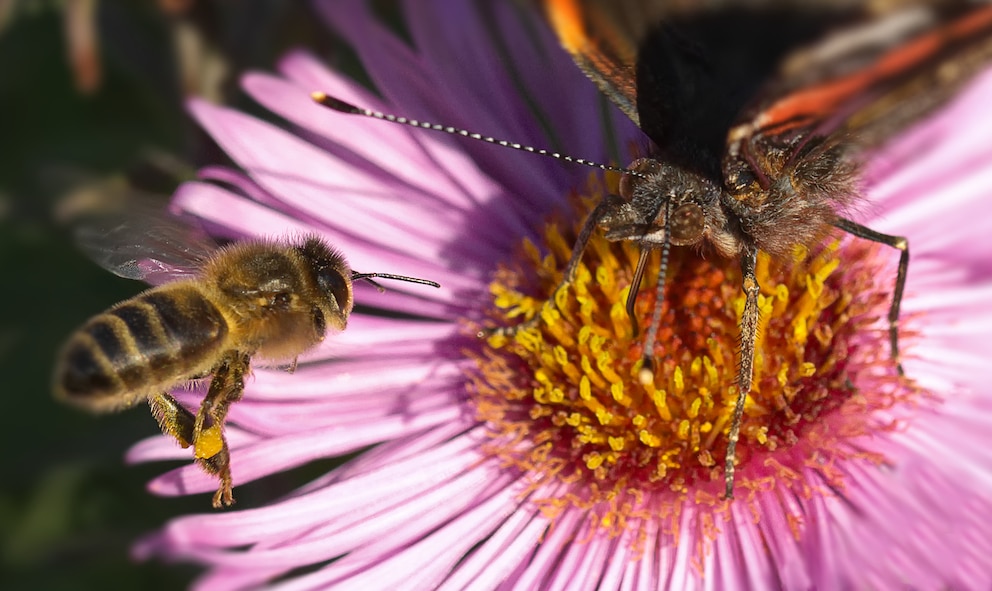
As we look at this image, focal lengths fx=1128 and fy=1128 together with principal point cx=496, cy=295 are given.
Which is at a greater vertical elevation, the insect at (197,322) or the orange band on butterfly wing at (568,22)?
the orange band on butterfly wing at (568,22)

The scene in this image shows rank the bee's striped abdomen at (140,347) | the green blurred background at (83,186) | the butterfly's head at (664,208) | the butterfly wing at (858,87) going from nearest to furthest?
1. the butterfly wing at (858,87)
2. the bee's striped abdomen at (140,347)
3. the butterfly's head at (664,208)
4. the green blurred background at (83,186)

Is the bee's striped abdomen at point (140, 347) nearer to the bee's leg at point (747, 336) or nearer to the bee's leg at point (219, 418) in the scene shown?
the bee's leg at point (219, 418)

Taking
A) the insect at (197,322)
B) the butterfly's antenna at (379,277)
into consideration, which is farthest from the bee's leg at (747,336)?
the insect at (197,322)

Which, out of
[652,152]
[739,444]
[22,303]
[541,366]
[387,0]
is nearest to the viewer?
[652,152]

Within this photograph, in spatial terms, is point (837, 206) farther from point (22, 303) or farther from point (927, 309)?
point (22, 303)

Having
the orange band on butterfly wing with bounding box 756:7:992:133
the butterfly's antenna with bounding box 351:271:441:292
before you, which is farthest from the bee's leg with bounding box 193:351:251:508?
the orange band on butterfly wing with bounding box 756:7:992:133

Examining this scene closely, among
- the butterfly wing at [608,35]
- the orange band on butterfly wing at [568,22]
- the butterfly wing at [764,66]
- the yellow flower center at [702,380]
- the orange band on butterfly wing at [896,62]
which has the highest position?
the orange band on butterfly wing at [568,22]

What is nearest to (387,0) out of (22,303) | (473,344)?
(473,344)
